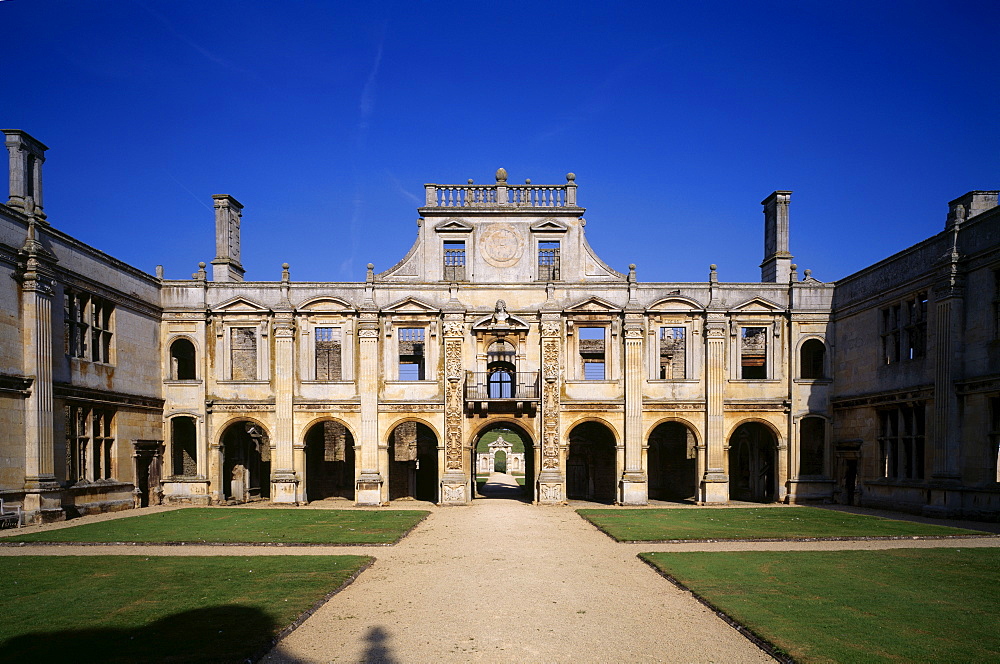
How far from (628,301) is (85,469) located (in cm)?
2361

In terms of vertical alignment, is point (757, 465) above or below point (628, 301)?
below

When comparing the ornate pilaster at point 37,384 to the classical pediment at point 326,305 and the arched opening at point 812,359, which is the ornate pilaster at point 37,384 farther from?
the arched opening at point 812,359

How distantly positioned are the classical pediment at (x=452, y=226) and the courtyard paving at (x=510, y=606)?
635 inches

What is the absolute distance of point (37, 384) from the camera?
22.5 m

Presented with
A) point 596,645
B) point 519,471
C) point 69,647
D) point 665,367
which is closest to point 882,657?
point 596,645

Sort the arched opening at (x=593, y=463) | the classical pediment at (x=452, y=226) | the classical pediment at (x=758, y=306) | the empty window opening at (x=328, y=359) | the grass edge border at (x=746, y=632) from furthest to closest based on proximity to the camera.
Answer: the empty window opening at (x=328, y=359)
the arched opening at (x=593, y=463)
the classical pediment at (x=452, y=226)
the classical pediment at (x=758, y=306)
the grass edge border at (x=746, y=632)

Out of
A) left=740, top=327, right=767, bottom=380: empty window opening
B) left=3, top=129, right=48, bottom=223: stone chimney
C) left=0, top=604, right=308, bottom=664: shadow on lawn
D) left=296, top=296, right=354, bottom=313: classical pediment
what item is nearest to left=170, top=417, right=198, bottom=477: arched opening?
left=296, top=296, right=354, bottom=313: classical pediment

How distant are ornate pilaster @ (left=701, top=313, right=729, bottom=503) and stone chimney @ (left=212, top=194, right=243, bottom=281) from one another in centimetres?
2305

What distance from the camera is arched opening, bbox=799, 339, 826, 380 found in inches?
1271

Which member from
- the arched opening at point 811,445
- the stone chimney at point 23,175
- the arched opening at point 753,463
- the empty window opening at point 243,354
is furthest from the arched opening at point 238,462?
the arched opening at point 811,445

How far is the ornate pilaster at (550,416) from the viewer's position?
29969 millimetres

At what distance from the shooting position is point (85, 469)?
2544 cm

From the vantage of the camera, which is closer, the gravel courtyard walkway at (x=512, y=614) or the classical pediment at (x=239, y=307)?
the gravel courtyard walkway at (x=512, y=614)

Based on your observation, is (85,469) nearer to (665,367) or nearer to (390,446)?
(390,446)
